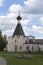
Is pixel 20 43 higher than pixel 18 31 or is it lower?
lower

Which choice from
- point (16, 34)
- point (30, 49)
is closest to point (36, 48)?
point (30, 49)

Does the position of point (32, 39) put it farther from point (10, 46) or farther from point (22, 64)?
point (22, 64)

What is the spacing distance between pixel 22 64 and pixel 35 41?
214 ft

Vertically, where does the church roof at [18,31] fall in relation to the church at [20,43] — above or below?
above

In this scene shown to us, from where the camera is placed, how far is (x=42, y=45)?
314ft

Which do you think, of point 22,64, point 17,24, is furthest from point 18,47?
point 22,64

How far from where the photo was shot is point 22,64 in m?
33.5

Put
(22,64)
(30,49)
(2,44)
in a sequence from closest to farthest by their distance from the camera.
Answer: (22,64), (30,49), (2,44)

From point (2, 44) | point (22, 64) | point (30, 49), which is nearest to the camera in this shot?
point (22, 64)

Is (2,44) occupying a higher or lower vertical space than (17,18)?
lower

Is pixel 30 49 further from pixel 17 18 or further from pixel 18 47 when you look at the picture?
pixel 17 18

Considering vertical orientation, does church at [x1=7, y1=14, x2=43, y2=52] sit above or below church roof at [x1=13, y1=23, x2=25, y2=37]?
below

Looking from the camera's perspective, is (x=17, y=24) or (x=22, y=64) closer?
(x=22, y=64)

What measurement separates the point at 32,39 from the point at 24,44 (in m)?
4.94
